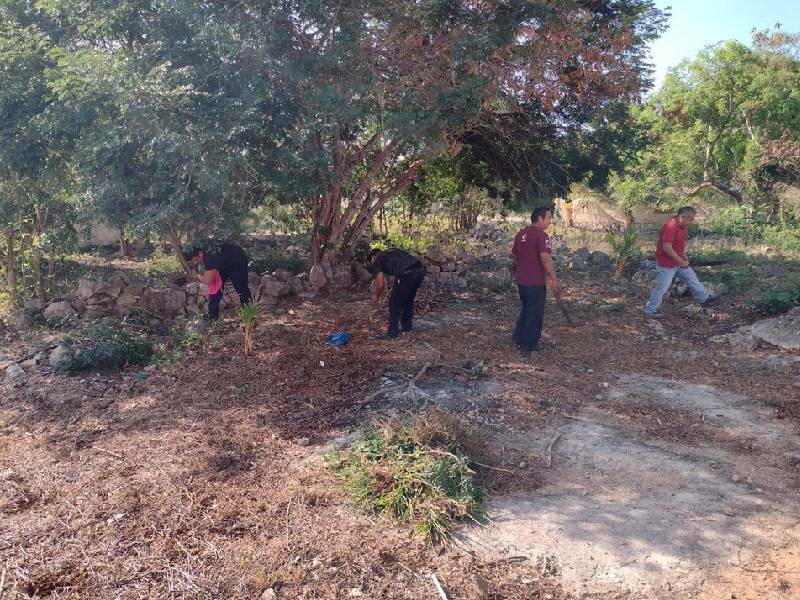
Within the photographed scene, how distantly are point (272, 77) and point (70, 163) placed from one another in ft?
9.56

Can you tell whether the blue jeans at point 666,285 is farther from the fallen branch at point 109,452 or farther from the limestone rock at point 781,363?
the fallen branch at point 109,452

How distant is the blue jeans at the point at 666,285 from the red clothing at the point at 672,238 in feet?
0.37

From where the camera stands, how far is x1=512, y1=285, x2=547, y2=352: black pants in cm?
679

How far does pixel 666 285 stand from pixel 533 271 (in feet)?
8.68

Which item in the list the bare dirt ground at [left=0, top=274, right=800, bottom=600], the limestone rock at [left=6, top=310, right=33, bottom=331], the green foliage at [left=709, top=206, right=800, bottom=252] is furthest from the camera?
the green foliage at [left=709, top=206, right=800, bottom=252]

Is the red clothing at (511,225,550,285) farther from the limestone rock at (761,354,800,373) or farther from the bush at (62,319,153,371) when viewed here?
the bush at (62,319,153,371)

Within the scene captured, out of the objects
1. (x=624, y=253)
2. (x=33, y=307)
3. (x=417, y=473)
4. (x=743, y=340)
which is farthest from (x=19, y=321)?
(x=624, y=253)

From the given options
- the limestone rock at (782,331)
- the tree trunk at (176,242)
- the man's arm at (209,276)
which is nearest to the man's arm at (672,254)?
the limestone rock at (782,331)

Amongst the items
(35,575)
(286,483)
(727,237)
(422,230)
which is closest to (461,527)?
(286,483)

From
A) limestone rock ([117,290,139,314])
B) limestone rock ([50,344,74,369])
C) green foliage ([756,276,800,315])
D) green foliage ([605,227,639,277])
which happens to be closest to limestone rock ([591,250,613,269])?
green foliage ([605,227,639,277])

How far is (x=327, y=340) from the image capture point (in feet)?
24.3

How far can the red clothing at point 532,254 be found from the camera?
6.68 metres

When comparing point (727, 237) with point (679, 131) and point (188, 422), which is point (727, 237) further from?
point (188, 422)

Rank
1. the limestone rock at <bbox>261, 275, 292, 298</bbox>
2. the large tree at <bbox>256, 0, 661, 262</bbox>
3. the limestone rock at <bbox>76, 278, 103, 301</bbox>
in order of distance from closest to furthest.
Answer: the large tree at <bbox>256, 0, 661, 262</bbox> < the limestone rock at <bbox>76, 278, 103, 301</bbox> < the limestone rock at <bbox>261, 275, 292, 298</bbox>
